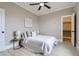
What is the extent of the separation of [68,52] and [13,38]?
150 cm

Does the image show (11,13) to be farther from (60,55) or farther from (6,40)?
(60,55)

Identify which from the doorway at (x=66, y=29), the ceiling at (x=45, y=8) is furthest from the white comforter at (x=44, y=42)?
the ceiling at (x=45, y=8)

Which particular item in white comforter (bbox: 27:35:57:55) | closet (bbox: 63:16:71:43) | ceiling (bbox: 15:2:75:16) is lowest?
white comforter (bbox: 27:35:57:55)

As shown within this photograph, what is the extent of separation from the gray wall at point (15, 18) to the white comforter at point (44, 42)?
327mm

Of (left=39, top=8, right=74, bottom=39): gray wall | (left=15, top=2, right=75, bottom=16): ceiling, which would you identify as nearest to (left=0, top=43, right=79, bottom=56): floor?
(left=39, top=8, right=74, bottom=39): gray wall

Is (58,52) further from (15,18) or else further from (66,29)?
(15,18)

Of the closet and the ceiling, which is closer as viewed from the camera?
the ceiling

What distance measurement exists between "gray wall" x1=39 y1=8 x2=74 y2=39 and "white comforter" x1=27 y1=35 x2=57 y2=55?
146 mm

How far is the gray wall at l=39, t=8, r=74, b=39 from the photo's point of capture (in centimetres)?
224

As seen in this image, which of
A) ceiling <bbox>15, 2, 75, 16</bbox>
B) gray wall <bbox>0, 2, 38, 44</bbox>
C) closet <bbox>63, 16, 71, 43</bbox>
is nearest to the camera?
ceiling <bbox>15, 2, 75, 16</bbox>

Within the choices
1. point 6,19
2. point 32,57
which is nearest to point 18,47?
point 32,57

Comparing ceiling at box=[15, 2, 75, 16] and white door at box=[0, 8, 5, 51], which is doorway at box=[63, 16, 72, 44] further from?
white door at box=[0, 8, 5, 51]

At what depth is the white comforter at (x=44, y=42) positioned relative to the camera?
235 cm

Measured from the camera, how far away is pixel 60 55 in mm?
2084
